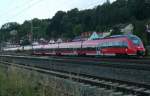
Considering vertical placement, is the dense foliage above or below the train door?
above

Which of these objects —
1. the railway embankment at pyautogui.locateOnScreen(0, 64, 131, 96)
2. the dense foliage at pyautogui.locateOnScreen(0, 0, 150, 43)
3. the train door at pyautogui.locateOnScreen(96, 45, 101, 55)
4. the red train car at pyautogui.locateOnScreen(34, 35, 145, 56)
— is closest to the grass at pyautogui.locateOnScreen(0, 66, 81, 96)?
the railway embankment at pyautogui.locateOnScreen(0, 64, 131, 96)

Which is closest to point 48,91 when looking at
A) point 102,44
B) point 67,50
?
point 102,44

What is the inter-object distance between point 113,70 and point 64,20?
247 ft

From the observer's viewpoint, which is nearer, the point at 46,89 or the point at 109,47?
the point at 46,89

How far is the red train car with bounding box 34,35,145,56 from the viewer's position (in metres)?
36.3

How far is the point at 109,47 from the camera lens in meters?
38.5

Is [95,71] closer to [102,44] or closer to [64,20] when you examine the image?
[102,44]

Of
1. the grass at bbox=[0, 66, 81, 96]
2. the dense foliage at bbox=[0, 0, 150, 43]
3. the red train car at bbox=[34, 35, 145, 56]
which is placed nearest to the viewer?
the grass at bbox=[0, 66, 81, 96]

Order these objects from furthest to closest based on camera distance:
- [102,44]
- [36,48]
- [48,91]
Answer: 1. [36,48]
2. [102,44]
3. [48,91]

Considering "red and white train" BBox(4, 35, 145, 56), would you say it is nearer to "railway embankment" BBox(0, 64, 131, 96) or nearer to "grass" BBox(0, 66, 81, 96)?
"grass" BBox(0, 66, 81, 96)

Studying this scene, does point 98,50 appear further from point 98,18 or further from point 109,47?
point 98,18

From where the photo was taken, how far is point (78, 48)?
46.8 m

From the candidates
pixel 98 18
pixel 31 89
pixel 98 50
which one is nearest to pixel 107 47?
pixel 98 50

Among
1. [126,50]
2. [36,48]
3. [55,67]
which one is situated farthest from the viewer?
[36,48]
